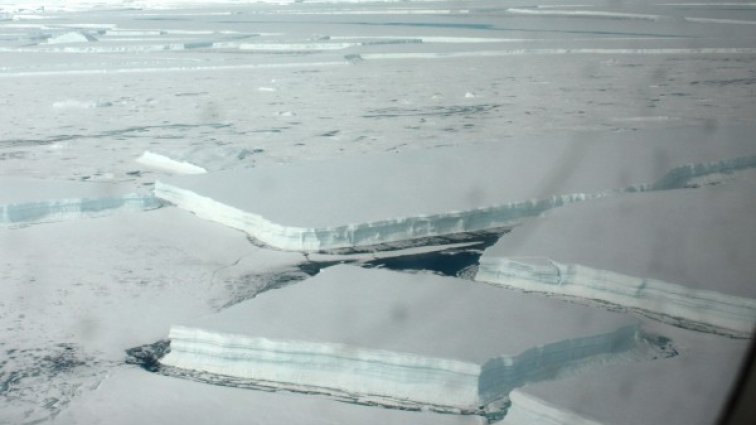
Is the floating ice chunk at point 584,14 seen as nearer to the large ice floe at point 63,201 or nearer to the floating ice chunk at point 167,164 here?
the floating ice chunk at point 167,164

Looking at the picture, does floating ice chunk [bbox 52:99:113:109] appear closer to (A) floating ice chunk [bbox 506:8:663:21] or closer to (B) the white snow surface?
(B) the white snow surface

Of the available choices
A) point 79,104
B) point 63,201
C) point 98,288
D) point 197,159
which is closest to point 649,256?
point 98,288

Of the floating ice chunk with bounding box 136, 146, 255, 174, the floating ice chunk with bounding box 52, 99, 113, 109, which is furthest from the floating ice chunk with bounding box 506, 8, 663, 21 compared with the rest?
the floating ice chunk with bounding box 136, 146, 255, 174

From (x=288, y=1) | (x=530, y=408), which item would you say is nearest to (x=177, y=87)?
(x=530, y=408)

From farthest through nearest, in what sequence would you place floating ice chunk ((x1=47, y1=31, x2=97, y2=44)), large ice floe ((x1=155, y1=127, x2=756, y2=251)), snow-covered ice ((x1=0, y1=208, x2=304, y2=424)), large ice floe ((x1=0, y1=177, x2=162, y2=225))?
floating ice chunk ((x1=47, y1=31, x2=97, y2=44)) → large ice floe ((x1=0, y1=177, x2=162, y2=225)) → large ice floe ((x1=155, y1=127, x2=756, y2=251)) → snow-covered ice ((x1=0, y1=208, x2=304, y2=424))

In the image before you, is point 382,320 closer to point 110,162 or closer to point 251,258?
point 251,258

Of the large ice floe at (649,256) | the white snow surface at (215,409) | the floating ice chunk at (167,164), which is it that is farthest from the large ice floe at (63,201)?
the white snow surface at (215,409)
